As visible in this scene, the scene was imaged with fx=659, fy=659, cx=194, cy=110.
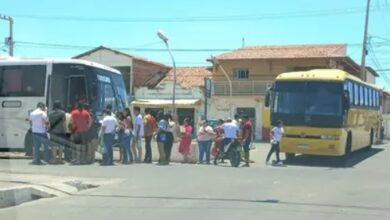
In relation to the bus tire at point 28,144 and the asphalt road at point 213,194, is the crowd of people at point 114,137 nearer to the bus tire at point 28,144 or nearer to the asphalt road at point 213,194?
the asphalt road at point 213,194

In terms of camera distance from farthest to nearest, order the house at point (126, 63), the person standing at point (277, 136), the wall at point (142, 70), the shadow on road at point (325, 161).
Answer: the wall at point (142, 70) < the house at point (126, 63) < the shadow on road at point (325, 161) < the person standing at point (277, 136)

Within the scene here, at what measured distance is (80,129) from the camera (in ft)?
60.6

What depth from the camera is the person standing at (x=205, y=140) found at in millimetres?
20297

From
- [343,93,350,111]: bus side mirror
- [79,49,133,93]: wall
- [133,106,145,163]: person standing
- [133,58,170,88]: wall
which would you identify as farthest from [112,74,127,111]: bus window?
[79,49,133,93]: wall

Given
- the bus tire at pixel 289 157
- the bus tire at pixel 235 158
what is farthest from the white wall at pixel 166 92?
the bus tire at pixel 235 158

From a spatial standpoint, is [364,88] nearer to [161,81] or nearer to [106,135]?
[106,135]

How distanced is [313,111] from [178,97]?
3211 cm

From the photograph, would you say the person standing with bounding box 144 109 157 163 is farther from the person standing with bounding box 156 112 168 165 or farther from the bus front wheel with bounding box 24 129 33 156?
the bus front wheel with bounding box 24 129 33 156

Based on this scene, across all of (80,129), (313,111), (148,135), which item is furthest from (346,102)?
(80,129)

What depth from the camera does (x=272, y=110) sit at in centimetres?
2188

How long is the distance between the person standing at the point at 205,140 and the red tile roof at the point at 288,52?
32591 millimetres

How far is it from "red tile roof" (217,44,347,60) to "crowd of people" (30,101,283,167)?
32338 millimetres

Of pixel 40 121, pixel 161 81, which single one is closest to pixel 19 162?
pixel 40 121

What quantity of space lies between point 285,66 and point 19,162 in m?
36.9
